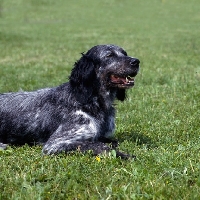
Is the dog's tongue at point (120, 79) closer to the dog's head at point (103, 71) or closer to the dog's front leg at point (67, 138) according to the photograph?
the dog's head at point (103, 71)

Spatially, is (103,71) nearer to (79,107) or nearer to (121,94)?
(121,94)

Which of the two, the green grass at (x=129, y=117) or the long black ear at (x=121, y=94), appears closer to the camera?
the green grass at (x=129, y=117)

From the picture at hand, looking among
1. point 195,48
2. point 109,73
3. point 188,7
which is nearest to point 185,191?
point 109,73

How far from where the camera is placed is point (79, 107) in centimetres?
828

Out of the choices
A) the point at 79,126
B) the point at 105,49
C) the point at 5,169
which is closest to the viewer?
the point at 5,169

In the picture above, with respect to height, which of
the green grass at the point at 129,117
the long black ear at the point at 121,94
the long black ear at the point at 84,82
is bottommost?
the green grass at the point at 129,117

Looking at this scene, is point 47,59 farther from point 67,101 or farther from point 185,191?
point 185,191

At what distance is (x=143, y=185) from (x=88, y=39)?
90.1 ft

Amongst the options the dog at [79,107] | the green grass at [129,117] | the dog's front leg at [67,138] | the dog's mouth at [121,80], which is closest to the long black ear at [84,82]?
the dog at [79,107]

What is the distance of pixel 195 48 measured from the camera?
86.6 feet

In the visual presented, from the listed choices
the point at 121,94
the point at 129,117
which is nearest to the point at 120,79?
the point at 121,94

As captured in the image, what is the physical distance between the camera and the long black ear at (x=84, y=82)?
27.3 ft

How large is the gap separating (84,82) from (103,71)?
1.36ft

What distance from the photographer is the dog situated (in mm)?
8164
